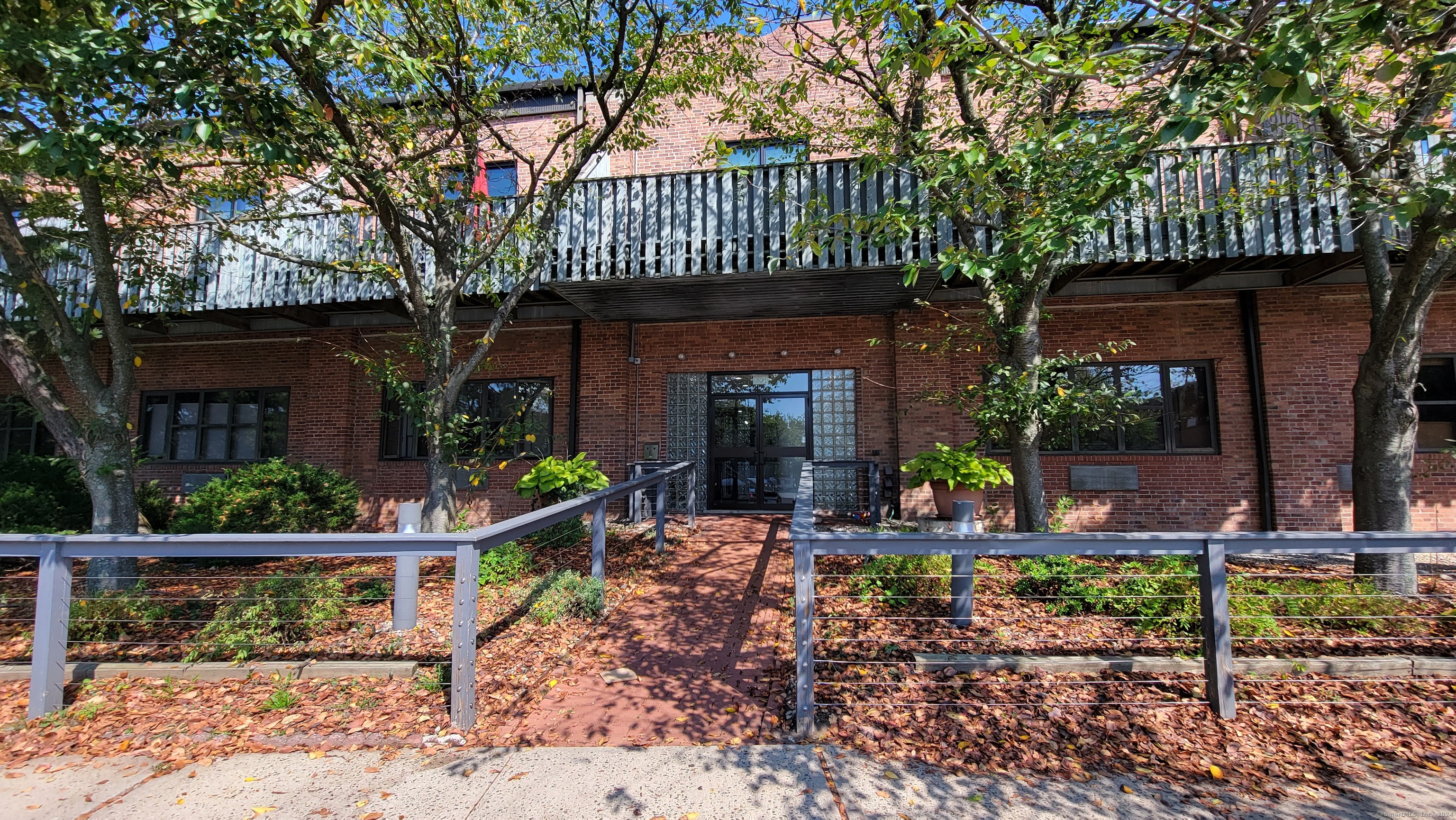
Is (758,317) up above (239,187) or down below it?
below

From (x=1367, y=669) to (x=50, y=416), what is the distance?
9819 millimetres

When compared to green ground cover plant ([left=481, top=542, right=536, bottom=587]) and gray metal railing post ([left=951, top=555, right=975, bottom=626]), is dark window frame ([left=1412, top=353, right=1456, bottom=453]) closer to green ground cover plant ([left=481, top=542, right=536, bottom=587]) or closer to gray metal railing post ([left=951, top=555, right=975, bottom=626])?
gray metal railing post ([left=951, top=555, right=975, bottom=626])

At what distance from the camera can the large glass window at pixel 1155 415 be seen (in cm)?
854

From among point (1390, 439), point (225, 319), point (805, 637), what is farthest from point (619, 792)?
point (225, 319)

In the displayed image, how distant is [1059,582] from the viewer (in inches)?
195

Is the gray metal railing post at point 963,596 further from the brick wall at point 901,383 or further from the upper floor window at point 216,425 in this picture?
the upper floor window at point 216,425

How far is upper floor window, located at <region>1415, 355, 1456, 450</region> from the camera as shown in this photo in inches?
315

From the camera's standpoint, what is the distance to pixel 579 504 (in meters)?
4.66

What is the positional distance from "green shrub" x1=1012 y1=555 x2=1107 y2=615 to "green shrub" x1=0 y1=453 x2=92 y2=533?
972cm

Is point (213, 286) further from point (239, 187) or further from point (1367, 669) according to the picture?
point (1367, 669)

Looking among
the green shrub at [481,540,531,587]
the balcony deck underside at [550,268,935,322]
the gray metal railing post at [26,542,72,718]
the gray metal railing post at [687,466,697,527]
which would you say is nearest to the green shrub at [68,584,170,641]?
the gray metal railing post at [26,542,72,718]

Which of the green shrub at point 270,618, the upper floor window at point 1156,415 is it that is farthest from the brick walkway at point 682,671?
the upper floor window at point 1156,415

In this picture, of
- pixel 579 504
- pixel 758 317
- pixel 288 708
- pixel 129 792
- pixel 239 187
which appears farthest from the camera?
pixel 758 317

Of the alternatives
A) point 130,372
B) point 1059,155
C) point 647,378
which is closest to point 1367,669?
point 1059,155
